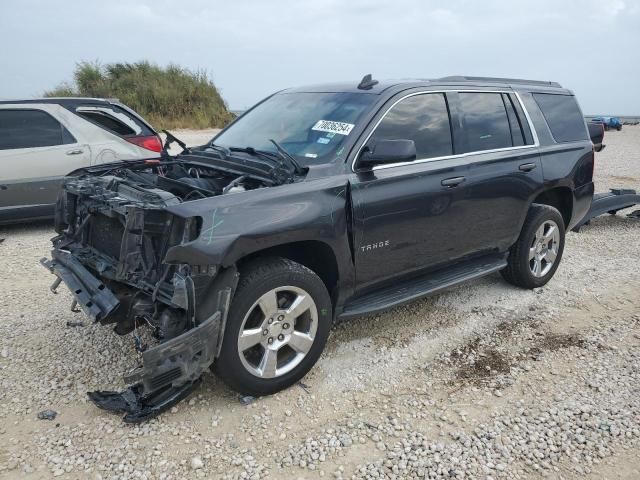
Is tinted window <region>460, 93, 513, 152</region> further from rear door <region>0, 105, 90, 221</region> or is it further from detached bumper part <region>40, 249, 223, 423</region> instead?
rear door <region>0, 105, 90, 221</region>

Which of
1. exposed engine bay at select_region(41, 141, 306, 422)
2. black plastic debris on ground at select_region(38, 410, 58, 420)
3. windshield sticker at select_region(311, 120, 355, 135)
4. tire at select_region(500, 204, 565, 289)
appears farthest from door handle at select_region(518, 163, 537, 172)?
black plastic debris on ground at select_region(38, 410, 58, 420)

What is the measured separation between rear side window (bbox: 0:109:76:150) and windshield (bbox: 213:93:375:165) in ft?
11.1

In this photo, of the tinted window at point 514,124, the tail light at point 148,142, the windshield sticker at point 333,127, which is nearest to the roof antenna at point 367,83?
the windshield sticker at point 333,127

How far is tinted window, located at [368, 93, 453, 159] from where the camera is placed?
3855 millimetres

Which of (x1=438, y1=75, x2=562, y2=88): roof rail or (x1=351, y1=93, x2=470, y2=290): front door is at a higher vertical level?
(x1=438, y1=75, x2=562, y2=88): roof rail

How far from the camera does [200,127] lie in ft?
79.2

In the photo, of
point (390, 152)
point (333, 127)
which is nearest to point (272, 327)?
point (390, 152)

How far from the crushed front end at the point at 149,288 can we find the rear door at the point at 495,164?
214cm

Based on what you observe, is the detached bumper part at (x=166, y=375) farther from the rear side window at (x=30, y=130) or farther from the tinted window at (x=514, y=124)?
the rear side window at (x=30, y=130)

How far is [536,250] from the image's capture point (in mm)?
5086

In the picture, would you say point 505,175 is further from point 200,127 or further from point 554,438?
point 200,127

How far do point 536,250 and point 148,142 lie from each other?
529 centimetres

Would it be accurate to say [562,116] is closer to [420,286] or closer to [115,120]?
[420,286]

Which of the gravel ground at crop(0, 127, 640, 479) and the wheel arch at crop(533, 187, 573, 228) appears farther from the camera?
the wheel arch at crop(533, 187, 573, 228)
